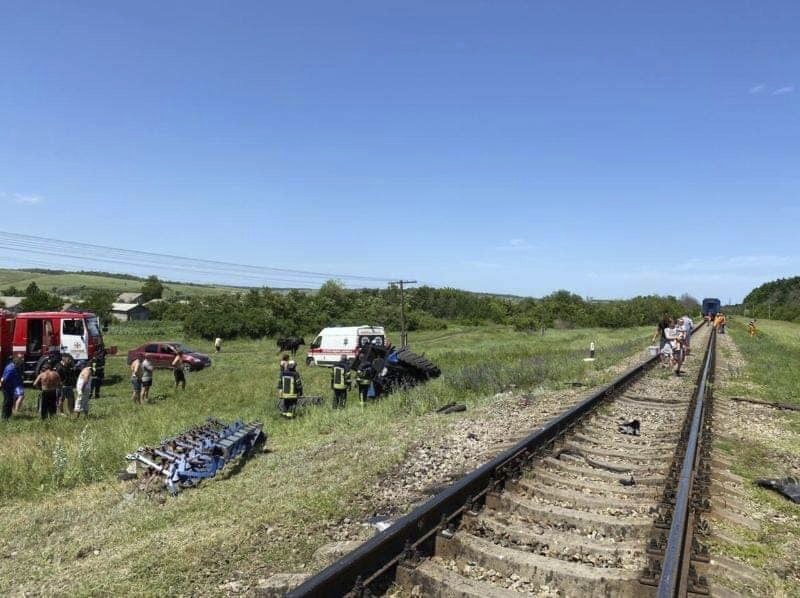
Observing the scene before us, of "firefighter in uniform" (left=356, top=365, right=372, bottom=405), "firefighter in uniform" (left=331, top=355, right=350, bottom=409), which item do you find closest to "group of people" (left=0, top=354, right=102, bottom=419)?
"firefighter in uniform" (left=331, top=355, right=350, bottom=409)

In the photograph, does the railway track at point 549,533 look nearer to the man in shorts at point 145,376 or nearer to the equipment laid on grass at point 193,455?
the equipment laid on grass at point 193,455

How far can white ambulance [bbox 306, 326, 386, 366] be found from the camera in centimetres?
3309

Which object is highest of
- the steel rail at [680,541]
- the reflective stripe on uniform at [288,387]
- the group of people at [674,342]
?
the group of people at [674,342]

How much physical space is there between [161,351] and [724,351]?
2664 cm

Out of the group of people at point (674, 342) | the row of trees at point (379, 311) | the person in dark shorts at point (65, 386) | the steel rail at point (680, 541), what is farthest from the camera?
the row of trees at point (379, 311)

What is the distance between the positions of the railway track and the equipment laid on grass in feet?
13.4

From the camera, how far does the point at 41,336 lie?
80.0 ft

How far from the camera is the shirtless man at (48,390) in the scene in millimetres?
15148

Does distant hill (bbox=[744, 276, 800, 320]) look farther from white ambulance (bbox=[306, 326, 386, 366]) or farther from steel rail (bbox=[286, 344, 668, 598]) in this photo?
steel rail (bbox=[286, 344, 668, 598])

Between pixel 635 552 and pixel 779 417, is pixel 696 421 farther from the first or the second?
pixel 635 552

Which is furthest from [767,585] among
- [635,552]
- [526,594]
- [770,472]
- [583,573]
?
[770,472]

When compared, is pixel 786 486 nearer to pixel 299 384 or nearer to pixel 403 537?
pixel 403 537

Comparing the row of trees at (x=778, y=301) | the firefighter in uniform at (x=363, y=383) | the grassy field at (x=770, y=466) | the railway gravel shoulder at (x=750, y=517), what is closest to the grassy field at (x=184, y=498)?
the firefighter in uniform at (x=363, y=383)

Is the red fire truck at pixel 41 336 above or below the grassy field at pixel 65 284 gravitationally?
below
